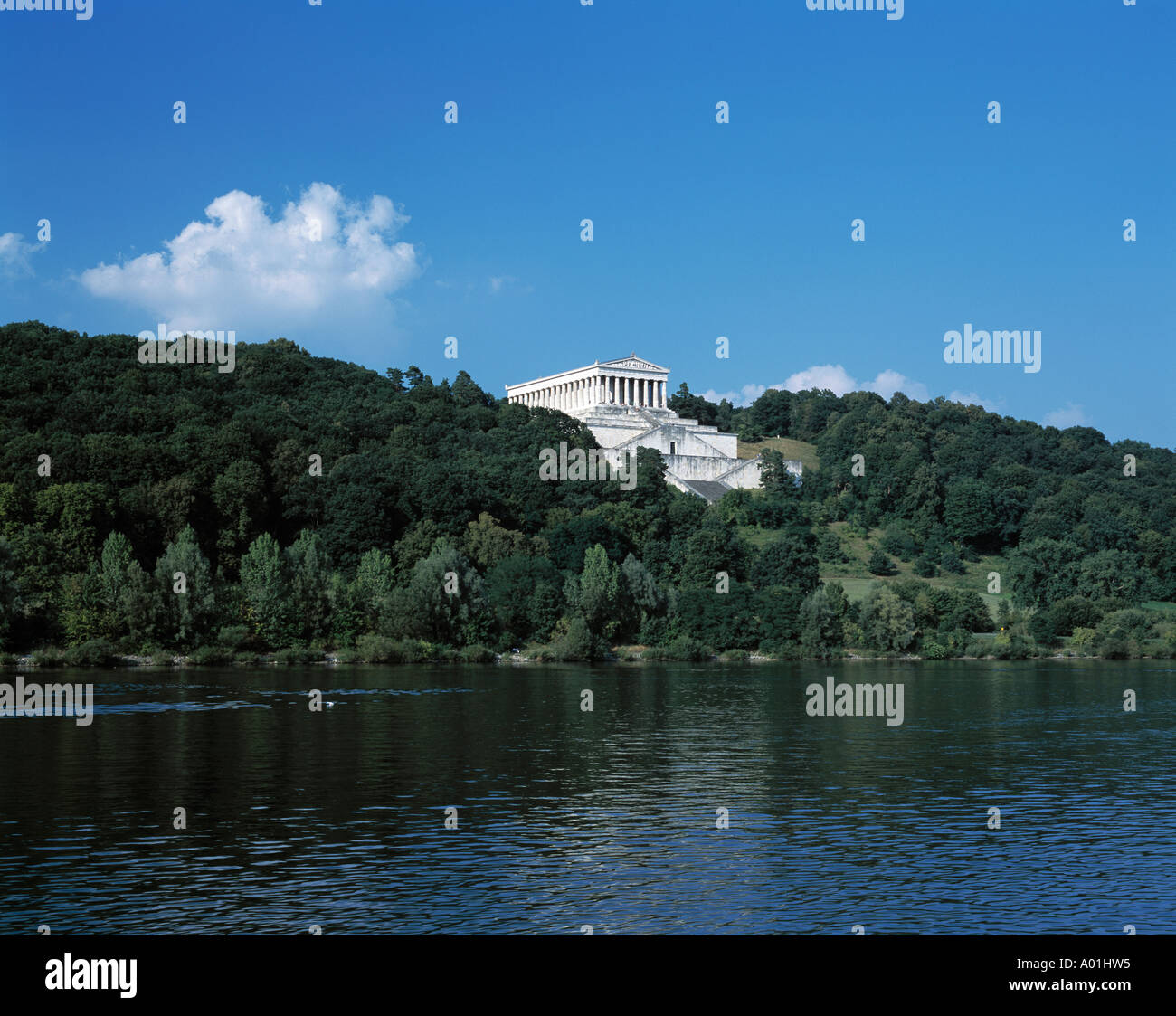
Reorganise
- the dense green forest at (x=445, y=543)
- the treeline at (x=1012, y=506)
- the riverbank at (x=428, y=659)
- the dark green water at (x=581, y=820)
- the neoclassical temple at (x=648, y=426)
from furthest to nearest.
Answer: the neoclassical temple at (x=648, y=426) → the treeline at (x=1012, y=506) → the dense green forest at (x=445, y=543) → the riverbank at (x=428, y=659) → the dark green water at (x=581, y=820)

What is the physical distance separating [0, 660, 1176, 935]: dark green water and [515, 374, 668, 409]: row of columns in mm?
136384

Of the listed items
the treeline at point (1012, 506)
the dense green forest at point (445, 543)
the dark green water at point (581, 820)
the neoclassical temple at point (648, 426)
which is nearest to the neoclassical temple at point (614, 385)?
the neoclassical temple at point (648, 426)

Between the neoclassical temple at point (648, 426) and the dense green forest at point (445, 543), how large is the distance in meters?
8.98

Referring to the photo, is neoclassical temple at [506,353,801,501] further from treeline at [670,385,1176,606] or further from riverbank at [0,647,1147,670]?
riverbank at [0,647,1147,670]

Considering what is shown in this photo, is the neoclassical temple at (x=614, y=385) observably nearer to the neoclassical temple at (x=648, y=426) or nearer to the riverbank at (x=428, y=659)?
the neoclassical temple at (x=648, y=426)

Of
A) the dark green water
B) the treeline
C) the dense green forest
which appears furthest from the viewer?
the treeline

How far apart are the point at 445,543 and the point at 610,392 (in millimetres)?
97815

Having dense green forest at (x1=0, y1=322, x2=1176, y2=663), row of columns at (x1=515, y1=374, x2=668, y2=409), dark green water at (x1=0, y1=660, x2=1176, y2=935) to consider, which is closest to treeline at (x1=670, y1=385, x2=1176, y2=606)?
dense green forest at (x1=0, y1=322, x2=1176, y2=663)

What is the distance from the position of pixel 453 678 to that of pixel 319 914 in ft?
161

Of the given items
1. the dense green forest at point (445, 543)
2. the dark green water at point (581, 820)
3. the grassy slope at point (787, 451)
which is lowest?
the dark green water at point (581, 820)

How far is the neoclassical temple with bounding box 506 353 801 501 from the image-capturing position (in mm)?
156750

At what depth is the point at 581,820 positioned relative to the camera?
2706 centimetres

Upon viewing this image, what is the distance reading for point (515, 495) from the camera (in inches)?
4441

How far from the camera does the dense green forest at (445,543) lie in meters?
78.6
